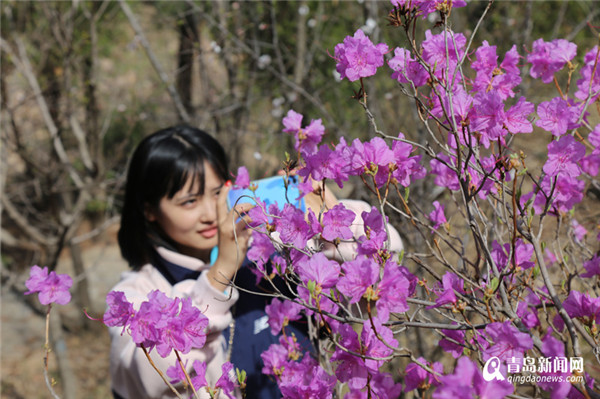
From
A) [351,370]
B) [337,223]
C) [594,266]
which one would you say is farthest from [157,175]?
[594,266]

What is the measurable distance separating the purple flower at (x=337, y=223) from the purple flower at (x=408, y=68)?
30 centimetres

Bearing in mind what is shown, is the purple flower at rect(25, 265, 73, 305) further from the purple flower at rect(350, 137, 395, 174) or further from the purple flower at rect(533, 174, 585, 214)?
the purple flower at rect(533, 174, 585, 214)

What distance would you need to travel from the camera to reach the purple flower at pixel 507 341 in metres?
0.80

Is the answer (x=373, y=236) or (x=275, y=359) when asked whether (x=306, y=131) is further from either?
(x=275, y=359)

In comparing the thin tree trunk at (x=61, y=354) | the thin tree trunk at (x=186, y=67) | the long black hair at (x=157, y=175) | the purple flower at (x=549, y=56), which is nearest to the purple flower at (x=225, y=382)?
the long black hair at (x=157, y=175)

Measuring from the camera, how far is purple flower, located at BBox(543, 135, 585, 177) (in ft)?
3.34

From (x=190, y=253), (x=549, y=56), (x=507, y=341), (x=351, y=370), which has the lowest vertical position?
(x=190, y=253)

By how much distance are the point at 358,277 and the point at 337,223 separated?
21 centimetres

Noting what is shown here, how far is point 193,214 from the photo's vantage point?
1.98 m

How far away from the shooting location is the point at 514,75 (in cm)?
121

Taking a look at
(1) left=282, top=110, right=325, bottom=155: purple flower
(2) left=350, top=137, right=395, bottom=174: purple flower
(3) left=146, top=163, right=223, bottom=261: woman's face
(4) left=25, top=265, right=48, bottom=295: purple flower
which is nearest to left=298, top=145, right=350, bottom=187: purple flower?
(2) left=350, top=137, right=395, bottom=174: purple flower

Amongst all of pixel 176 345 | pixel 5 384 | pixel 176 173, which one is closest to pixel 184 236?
pixel 176 173

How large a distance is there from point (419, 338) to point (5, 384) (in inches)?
201

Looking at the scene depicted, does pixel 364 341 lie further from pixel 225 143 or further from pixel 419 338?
pixel 225 143
